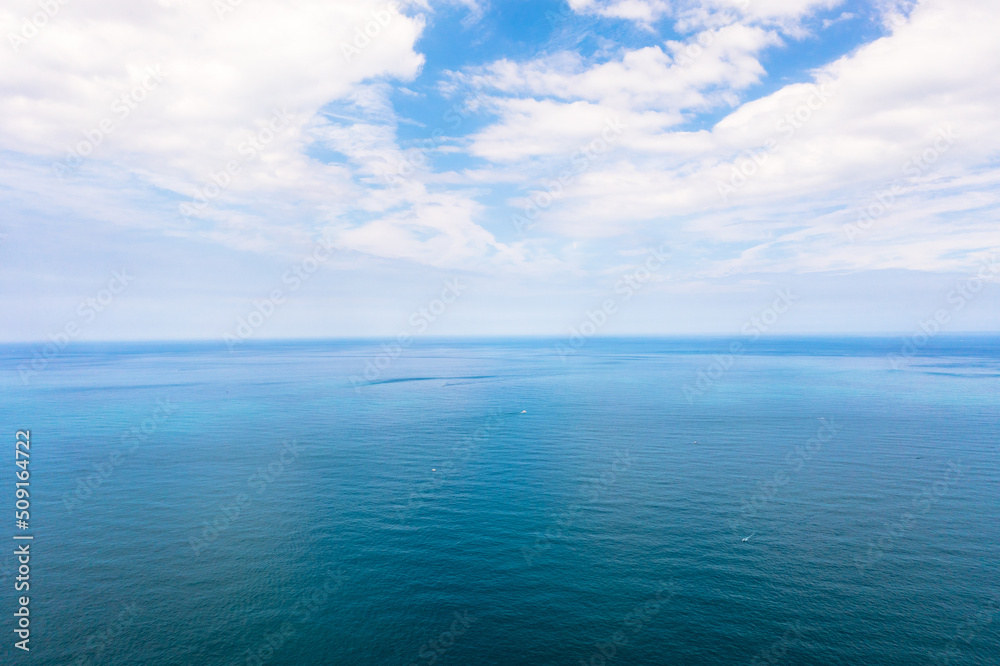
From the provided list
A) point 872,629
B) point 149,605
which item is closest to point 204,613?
point 149,605

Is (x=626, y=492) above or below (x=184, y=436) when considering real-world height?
below

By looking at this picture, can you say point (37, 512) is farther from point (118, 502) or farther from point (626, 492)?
point (626, 492)

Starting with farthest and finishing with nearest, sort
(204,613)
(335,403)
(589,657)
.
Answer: (335,403)
(204,613)
(589,657)

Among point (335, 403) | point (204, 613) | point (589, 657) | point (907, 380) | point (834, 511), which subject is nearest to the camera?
point (589, 657)

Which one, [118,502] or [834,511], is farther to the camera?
[118,502]

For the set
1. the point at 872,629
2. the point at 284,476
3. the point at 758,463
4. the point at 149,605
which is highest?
the point at 284,476

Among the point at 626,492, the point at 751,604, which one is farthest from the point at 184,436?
the point at 751,604
